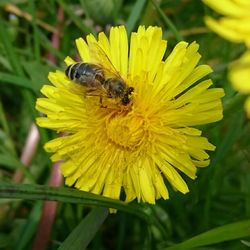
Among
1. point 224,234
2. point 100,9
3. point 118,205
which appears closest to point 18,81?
point 100,9

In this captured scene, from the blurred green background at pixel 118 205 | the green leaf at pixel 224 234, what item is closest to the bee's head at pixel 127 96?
the blurred green background at pixel 118 205

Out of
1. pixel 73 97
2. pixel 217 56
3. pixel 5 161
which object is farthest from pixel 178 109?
pixel 217 56

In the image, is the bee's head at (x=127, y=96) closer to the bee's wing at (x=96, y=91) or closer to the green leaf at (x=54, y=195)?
the bee's wing at (x=96, y=91)

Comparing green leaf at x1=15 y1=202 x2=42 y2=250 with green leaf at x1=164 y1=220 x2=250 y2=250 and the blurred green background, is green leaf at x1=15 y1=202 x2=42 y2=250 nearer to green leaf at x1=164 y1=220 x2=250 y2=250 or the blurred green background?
the blurred green background

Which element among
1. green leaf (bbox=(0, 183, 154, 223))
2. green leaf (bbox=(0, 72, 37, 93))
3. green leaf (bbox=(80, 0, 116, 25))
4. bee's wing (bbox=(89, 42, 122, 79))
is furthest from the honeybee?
green leaf (bbox=(80, 0, 116, 25))

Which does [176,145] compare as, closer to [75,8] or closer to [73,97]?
[73,97]
